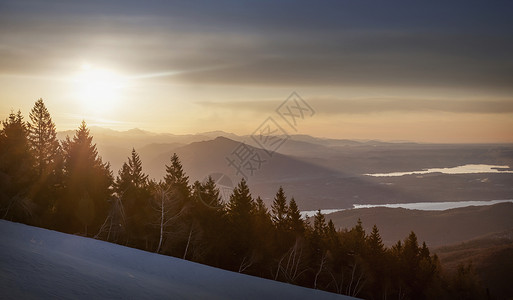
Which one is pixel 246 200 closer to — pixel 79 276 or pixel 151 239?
pixel 151 239

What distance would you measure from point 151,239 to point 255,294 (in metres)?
14.2

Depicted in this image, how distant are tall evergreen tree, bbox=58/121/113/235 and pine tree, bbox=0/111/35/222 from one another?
11.0 feet

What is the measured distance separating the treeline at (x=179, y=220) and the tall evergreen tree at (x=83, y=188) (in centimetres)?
8

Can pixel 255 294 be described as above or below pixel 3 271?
below

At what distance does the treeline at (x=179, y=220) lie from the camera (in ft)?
100

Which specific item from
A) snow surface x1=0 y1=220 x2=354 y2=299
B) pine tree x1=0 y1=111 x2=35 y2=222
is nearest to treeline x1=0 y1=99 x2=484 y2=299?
pine tree x1=0 y1=111 x2=35 y2=222

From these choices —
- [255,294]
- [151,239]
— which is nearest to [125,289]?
[255,294]

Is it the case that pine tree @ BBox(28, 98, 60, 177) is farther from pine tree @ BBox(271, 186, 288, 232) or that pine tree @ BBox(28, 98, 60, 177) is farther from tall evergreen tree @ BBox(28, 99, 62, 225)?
pine tree @ BBox(271, 186, 288, 232)

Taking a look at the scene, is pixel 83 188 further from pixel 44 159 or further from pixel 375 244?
pixel 375 244

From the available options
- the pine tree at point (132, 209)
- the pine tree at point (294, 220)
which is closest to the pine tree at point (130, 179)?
the pine tree at point (132, 209)

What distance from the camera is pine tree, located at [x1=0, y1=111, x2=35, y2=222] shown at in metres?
27.7

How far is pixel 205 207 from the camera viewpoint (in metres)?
33.8

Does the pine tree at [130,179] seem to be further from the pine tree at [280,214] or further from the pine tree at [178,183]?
the pine tree at [280,214]

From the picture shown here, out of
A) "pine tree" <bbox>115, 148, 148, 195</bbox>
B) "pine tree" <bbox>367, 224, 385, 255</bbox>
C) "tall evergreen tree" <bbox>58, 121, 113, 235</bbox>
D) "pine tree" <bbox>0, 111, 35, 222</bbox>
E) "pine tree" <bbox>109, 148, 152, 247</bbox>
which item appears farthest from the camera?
"pine tree" <bbox>367, 224, 385, 255</bbox>
